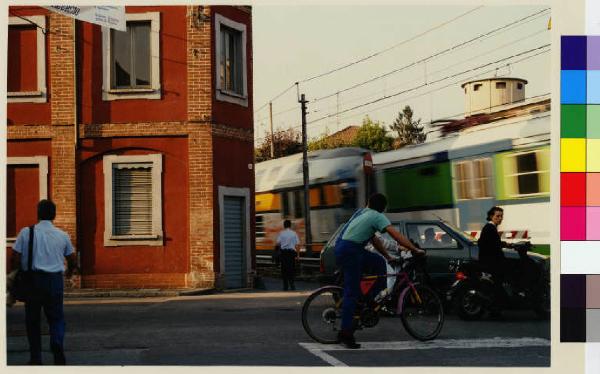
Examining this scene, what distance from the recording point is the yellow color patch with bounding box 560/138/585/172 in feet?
37.1

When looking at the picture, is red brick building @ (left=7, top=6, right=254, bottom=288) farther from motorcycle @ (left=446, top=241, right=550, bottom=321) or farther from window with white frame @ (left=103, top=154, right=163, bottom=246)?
motorcycle @ (left=446, top=241, right=550, bottom=321)

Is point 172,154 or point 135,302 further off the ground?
point 172,154

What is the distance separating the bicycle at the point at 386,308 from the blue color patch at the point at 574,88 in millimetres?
2535

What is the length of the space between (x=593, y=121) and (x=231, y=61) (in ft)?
37.5

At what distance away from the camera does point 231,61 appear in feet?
70.4

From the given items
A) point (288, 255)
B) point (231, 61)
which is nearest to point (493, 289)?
point (288, 255)

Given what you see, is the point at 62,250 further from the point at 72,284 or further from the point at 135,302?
the point at 72,284

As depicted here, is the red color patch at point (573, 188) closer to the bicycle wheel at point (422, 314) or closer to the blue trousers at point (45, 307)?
the bicycle wheel at point (422, 314)

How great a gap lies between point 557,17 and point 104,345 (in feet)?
21.5

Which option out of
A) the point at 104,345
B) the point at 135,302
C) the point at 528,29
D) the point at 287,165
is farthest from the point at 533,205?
the point at 287,165

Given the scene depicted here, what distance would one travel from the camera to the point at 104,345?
11.7 m

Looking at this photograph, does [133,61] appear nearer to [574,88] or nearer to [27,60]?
[27,60]

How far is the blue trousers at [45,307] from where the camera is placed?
388 inches

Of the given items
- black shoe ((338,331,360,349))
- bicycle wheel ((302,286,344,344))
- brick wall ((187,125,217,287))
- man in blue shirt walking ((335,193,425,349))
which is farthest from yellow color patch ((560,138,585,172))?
brick wall ((187,125,217,287))
